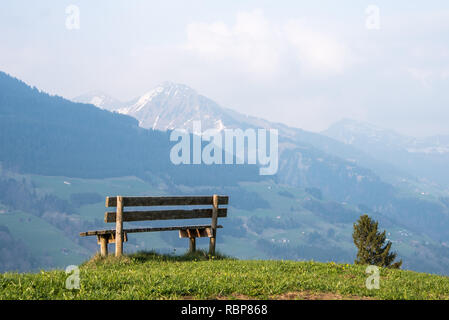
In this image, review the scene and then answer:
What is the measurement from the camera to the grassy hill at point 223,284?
941 centimetres

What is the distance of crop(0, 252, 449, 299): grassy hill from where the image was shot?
9414mm

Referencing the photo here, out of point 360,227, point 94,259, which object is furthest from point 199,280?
point 360,227

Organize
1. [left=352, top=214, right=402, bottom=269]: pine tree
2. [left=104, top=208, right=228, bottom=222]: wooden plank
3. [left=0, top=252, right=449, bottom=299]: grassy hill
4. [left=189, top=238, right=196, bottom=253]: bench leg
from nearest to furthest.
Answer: [left=0, top=252, right=449, bottom=299]: grassy hill < [left=104, top=208, right=228, bottom=222]: wooden plank < [left=189, top=238, right=196, bottom=253]: bench leg < [left=352, top=214, right=402, bottom=269]: pine tree

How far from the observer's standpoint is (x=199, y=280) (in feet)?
35.3

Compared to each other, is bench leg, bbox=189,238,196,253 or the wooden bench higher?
the wooden bench

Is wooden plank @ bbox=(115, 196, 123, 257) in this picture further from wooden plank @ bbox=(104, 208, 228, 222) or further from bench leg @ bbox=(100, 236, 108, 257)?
bench leg @ bbox=(100, 236, 108, 257)

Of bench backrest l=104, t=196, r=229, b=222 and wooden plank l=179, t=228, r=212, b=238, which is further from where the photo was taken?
wooden plank l=179, t=228, r=212, b=238

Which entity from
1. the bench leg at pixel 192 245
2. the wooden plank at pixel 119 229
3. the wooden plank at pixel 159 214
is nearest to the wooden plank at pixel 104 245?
the wooden plank at pixel 119 229

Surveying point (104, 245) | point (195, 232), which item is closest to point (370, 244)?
point (195, 232)

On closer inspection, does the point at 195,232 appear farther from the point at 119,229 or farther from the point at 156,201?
the point at 119,229

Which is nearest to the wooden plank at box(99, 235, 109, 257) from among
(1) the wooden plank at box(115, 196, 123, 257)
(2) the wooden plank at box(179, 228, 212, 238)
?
(1) the wooden plank at box(115, 196, 123, 257)

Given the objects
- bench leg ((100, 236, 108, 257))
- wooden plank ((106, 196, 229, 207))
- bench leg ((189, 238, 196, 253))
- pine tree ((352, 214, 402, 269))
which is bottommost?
pine tree ((352, 214, 402, 269))

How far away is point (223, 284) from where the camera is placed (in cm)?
1034
